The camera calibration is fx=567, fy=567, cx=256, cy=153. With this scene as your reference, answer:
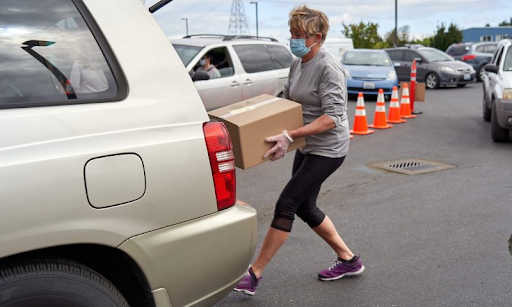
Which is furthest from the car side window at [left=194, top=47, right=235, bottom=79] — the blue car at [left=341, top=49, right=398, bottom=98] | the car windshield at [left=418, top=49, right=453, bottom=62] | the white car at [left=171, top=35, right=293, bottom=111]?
the car windshield at [left=418, top=49, right=453, bottom=62]

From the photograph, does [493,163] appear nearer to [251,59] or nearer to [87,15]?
[251,59]

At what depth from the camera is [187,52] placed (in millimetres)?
10758

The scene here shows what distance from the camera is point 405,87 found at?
500 inches

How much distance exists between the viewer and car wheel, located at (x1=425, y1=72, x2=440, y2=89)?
20.5 m

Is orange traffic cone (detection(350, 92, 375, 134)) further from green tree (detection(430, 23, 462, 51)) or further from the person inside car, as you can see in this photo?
green tree (detection(430, 23, 462, 51))

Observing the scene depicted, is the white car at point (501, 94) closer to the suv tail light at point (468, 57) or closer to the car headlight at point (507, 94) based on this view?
the car headlight at point (507, 94)

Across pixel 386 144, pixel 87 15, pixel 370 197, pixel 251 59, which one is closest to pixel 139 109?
pixel 87 15

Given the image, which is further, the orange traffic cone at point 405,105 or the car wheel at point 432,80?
the car wheel at point 432,80

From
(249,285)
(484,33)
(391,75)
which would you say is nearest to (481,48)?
(391,75)

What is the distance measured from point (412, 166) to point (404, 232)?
298cm

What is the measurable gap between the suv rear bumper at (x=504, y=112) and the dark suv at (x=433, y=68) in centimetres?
1190

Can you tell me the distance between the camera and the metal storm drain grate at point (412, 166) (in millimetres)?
7457

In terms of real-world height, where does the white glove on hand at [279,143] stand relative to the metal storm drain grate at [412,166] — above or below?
above

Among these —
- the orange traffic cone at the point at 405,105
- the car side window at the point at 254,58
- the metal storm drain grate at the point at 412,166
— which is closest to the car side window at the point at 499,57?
the orange traffic cone at the point at 405,105
